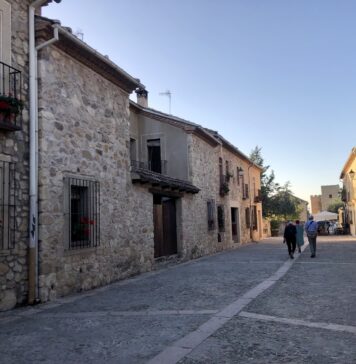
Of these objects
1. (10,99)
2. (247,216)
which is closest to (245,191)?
(247,216)

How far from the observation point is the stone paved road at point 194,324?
165 inches

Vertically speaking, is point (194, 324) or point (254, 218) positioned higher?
point (254, 218)

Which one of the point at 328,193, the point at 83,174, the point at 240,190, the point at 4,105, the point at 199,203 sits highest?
the point at 328,193

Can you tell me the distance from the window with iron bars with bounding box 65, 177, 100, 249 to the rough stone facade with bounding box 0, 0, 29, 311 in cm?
118

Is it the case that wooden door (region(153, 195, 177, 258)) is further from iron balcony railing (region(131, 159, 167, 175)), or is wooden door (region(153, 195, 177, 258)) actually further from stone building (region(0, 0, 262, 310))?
iron balcony railing (region(131, 159, 167, 175))

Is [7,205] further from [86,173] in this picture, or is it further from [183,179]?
[183,179]

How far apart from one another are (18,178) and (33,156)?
49cm

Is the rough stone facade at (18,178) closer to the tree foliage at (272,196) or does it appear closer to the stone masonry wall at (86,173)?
the stone masonry wall at (86,173)

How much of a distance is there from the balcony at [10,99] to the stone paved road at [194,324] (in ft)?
9.89

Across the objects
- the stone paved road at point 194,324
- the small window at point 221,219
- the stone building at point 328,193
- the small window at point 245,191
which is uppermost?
the stone building at point 328,193

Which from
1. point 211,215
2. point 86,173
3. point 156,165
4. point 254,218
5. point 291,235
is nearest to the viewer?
point 86,173

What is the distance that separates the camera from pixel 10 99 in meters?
6.67

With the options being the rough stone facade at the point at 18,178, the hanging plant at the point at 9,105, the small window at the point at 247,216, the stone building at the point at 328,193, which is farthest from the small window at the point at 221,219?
the stone building at the point at 328,193

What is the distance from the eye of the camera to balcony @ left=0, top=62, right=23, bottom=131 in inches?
260
